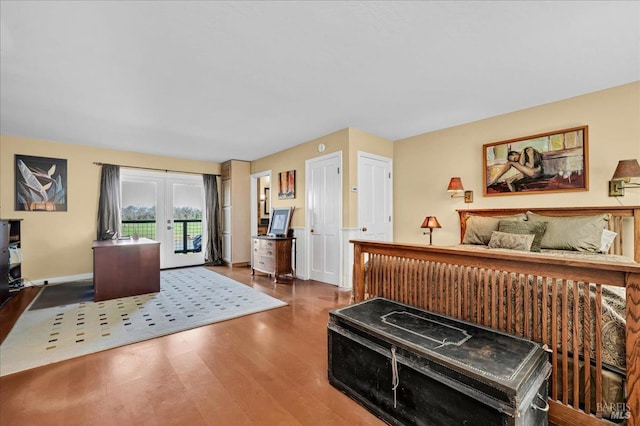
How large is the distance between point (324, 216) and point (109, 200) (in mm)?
4094

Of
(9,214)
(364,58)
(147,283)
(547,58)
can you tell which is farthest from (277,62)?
(9,214)

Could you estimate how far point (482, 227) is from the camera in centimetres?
350

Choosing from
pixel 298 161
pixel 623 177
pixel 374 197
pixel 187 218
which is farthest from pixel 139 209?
pixel 623 177

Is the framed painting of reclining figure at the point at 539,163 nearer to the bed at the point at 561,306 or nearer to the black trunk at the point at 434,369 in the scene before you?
the bed at the point at 561,306

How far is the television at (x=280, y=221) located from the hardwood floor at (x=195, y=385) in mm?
2607

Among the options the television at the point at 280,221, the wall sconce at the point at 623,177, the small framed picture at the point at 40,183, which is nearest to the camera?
the wall sconce at the point at 623,177

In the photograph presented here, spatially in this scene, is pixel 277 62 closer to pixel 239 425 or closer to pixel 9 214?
pixel 239 425

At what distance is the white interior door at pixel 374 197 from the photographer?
450cm

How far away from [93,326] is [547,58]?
200 inches

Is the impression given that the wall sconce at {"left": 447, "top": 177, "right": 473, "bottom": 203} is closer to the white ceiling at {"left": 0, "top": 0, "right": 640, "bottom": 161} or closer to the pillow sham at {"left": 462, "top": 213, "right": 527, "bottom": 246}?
the pillow sham at {"left": 462, "top": 213, "right": 527, "bottom": 246}

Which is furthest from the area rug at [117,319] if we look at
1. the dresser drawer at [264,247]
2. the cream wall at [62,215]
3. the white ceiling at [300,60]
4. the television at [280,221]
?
the white ceiling at [300,60]

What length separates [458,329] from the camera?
1.69 metres

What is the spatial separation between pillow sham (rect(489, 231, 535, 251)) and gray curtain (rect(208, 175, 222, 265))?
5530 mm

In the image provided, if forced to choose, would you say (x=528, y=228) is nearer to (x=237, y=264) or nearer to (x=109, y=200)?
(x=237, y=264)
